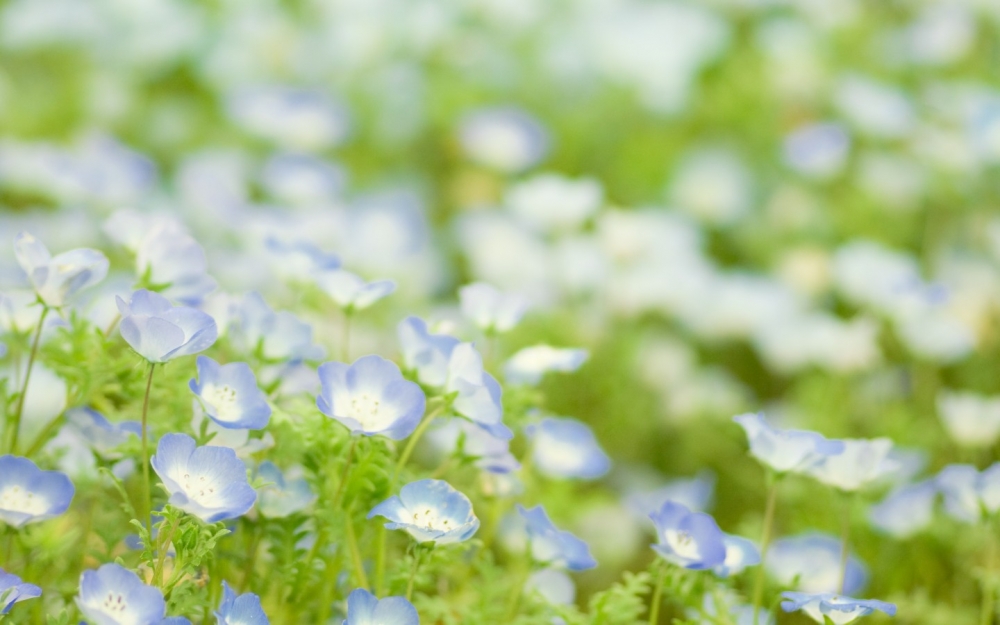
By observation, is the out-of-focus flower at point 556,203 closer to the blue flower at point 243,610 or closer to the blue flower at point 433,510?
the blue flower at point 433,510

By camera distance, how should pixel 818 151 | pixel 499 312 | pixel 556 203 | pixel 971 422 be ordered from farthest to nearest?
pixel 818 151 < pixel 556 203 < pixel 971 422 < pixel 499 312

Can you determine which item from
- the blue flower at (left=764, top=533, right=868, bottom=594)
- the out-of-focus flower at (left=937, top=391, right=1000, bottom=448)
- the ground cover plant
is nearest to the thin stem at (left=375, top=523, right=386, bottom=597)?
the ground cover plant

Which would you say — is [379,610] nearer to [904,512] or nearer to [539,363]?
[539,363]

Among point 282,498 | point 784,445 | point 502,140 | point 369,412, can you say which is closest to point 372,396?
point 369,412

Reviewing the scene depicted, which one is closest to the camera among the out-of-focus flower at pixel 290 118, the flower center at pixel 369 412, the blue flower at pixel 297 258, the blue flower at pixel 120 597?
the blue flower at pixel 120 597

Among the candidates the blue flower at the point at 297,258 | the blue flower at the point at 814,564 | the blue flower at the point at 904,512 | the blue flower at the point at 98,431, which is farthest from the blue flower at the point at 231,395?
the blue flower at the point at 904,512

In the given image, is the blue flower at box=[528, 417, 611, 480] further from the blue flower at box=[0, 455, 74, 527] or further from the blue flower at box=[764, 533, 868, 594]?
the blue flower at box=[0, 455, 74, 527]
